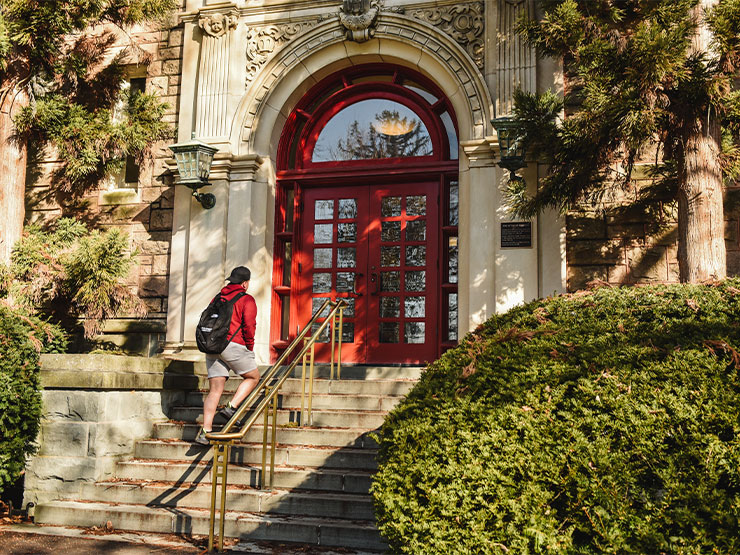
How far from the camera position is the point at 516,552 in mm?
3252

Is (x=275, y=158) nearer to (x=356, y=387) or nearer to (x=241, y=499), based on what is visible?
(x=356, y=387)

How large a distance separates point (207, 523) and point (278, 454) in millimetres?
966

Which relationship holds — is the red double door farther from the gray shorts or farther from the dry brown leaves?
the dry brown leaves

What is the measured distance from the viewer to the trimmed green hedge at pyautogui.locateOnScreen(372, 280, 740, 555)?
317 centimetres

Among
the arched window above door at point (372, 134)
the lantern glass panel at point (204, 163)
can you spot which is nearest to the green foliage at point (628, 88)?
the arched window above door at point (372, 134)

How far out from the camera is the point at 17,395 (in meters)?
6.00

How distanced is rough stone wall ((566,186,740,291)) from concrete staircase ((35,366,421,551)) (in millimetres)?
2673

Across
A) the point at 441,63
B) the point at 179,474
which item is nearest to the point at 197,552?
the point at 179,474

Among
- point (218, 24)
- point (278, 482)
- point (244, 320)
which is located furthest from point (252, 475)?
point (218, 24)

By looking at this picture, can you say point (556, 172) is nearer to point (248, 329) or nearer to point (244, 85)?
point (248, 329)

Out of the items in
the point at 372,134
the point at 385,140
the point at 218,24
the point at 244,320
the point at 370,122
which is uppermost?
the point at 218,24

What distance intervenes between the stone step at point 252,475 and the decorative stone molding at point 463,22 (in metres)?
5.42

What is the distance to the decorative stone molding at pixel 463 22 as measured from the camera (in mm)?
8836

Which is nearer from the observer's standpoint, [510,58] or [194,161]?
[510,58]
